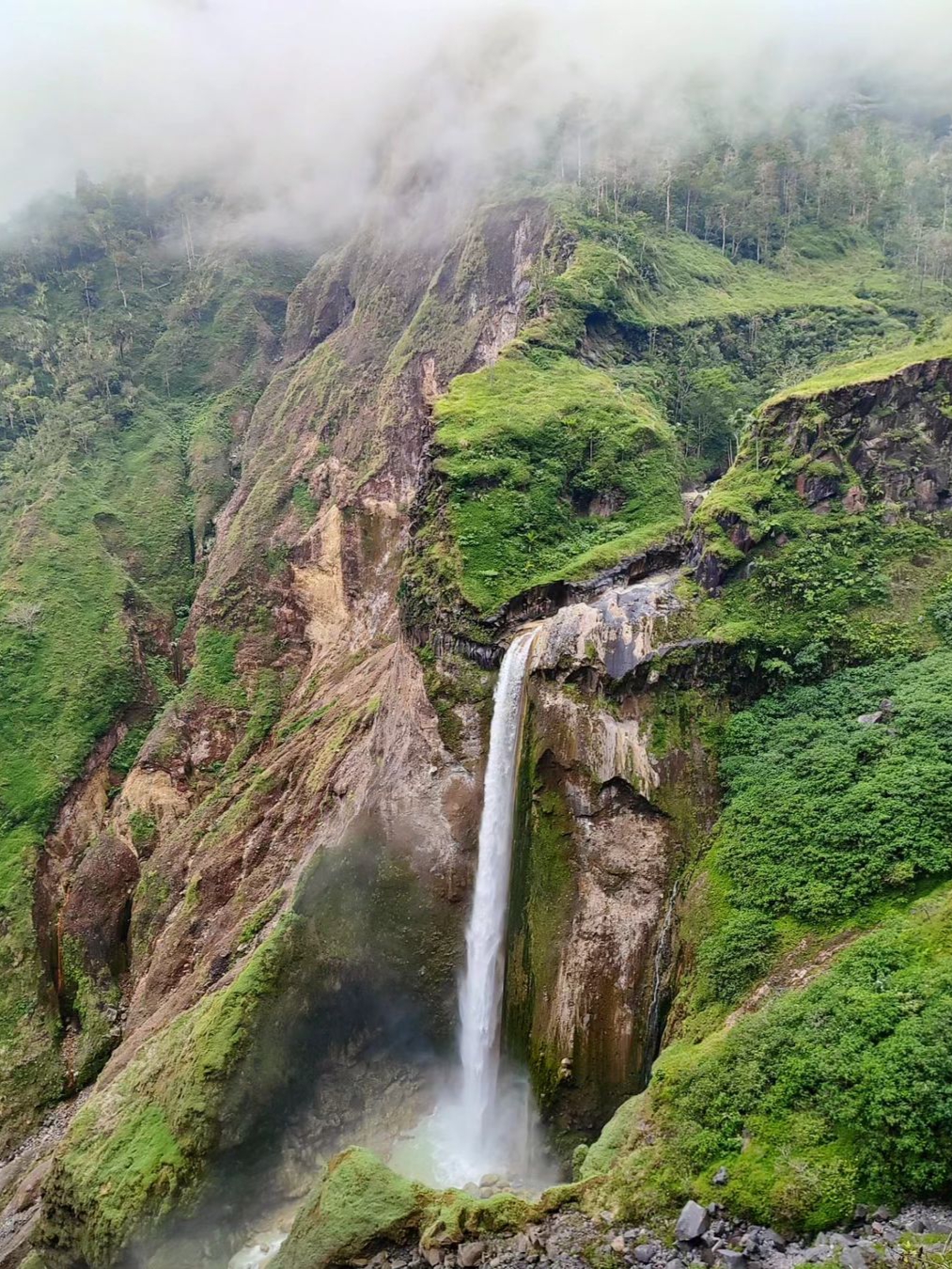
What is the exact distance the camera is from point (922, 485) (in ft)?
89.1

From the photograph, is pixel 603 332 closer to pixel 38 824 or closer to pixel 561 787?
pixel 561 787

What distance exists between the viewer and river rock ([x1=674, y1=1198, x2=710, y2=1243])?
1396 cm

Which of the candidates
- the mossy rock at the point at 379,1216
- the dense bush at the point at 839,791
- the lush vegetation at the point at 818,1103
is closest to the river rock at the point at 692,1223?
the lush vegetation at the point at 818,1103

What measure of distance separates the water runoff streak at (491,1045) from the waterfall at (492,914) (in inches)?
1.1

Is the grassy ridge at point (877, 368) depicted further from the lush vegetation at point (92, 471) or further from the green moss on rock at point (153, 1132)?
the lush vegetation at point (92, 471)

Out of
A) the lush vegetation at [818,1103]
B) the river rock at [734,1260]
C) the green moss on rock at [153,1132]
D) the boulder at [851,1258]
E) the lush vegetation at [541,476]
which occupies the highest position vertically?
the lush vegetation at [541,476]

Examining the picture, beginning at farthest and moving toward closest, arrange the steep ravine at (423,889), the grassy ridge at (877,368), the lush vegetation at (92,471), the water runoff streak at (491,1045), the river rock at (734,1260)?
the lush vegetation at (92,471)
the grassy ridge at (877,368)
the steep ravine at (423,889)
the water runoff streak at (491,1045)
the river rock at (734,1260)

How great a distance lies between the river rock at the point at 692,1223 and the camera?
13961mm

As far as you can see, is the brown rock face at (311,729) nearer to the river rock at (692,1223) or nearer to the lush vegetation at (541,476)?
the lush vegetation at (541,476)

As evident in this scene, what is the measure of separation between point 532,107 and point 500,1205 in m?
A: 80.0

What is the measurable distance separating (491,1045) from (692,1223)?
440 inches

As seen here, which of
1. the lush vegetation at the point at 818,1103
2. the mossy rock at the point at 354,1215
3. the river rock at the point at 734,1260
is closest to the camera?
the river rock at the point at 734,1260

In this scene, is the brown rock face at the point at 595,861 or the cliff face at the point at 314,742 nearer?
the brown rock face at the point at 595,861

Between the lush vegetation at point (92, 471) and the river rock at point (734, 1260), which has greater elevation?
the lush vegetation at point (92, 471)
